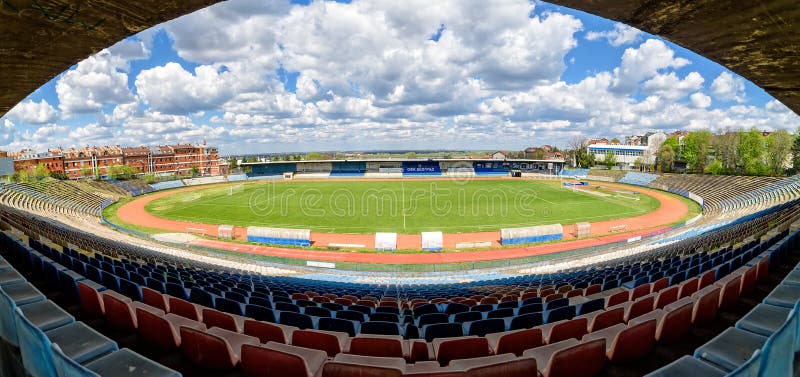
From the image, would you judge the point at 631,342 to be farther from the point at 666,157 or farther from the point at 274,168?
the point at 666,157

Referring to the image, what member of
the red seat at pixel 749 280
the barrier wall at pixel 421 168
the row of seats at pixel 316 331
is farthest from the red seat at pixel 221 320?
the barrier wall at pixel 421 168

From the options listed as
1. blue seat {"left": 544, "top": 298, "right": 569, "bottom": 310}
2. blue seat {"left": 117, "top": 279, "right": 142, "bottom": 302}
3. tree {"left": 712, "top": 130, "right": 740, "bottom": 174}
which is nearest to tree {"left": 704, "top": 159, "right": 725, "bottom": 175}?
tree {"left": 712, "top": 130, "right": 740, "bottom": 174}

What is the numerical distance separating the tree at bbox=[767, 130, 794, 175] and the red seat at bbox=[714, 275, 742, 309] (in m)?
85.6

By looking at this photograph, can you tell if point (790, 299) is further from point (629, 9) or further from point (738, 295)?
point (629, 9)

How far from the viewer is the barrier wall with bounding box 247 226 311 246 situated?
1099 inches

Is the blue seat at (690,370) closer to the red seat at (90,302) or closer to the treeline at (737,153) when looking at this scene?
the red seat at (90,302)

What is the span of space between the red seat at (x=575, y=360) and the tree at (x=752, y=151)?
88284 mm

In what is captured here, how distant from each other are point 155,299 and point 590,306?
24.5ft

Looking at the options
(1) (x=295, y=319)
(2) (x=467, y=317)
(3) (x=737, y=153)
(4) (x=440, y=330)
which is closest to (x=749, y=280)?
(2) (x=467, y=317)

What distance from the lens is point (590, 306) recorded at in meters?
5.91

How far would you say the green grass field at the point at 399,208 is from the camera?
116 ft

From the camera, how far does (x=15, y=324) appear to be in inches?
117

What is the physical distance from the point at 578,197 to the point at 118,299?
55163 mm

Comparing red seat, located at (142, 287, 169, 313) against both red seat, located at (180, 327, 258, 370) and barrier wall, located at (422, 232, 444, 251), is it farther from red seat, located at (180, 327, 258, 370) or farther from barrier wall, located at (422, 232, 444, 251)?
barrier wall, located at (422, 232, 444, 251)
